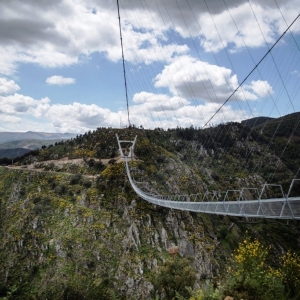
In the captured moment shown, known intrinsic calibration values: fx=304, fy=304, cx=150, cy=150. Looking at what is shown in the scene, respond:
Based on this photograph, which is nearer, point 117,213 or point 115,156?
point 117,213

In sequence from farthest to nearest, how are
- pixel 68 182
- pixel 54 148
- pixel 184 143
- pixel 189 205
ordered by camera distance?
pixel 184 143, pixel 54 148, pixel 68 182, pixel 189 205

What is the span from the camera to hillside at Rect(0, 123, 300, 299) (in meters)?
24.2

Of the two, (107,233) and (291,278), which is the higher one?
(291,278)

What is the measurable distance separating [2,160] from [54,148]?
30.1 ft

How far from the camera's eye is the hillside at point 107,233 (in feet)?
79.4

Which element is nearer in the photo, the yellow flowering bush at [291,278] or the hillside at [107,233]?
the yellow flowering bush at [291,278]

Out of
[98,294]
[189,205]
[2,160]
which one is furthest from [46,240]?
[2,160]

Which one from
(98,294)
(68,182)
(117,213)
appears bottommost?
(98,294)

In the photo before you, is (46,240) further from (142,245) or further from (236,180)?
(236,180)

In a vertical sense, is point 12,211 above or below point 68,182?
below

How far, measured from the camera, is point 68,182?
36938mm

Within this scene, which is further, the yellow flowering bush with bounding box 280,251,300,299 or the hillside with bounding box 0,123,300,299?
the hillside with bounding box 0,123,300,299

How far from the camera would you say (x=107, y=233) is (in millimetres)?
28688

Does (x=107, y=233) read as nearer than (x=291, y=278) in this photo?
No
